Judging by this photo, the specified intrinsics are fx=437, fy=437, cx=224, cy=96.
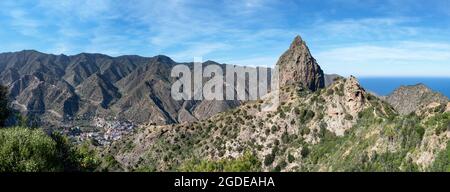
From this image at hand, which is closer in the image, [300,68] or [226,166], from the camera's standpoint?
Result: [226,166]

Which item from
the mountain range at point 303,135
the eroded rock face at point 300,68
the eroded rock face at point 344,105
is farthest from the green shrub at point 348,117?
the eroded rock face at point 300,68

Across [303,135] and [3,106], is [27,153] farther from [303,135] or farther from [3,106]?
[303,135]

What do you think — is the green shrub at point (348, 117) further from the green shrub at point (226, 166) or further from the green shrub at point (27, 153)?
the green shrub at point (27, 153)

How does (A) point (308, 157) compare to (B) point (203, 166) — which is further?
(A) point (308, 157)

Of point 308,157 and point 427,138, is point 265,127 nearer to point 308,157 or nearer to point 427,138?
point 308,157

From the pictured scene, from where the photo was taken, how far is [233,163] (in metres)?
48.5

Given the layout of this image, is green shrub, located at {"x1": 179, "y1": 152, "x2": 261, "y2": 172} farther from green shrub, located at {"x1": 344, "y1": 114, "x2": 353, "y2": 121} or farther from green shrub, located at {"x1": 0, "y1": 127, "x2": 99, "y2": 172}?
green shrub, located at {"x1": 344, "y1": 114, "x2": 353, "y2": 121}

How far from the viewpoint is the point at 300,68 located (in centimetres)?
17212

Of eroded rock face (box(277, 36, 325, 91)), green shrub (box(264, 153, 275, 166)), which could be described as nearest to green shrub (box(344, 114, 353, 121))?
green shrub (box(264, 153, 275, 166))

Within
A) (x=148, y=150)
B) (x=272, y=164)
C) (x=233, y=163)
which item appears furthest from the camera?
(x=148, y=150)

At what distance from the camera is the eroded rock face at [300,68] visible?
6663 inches

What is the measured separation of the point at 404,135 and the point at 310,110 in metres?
50.2

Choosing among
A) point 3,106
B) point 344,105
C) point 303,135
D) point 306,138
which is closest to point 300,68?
point 303,135
